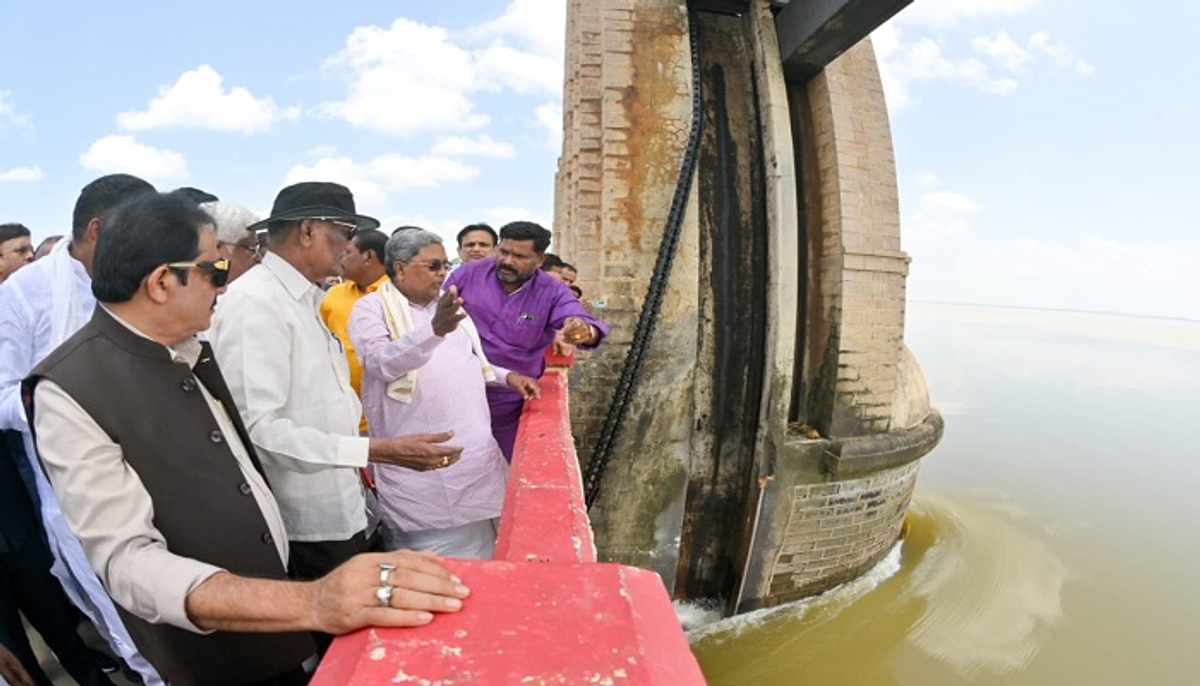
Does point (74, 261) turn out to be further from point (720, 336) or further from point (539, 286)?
point (720, 336)

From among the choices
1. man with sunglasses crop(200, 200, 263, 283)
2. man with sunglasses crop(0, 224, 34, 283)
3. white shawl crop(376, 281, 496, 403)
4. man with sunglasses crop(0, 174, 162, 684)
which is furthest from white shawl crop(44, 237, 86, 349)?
man with sunglasses crop(0, 224, 34, 283)

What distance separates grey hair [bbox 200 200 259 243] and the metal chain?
10.0 feet

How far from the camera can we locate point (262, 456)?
171 cm

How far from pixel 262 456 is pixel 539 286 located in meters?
1.87

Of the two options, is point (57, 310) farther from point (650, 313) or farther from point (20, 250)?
point (650, 313)

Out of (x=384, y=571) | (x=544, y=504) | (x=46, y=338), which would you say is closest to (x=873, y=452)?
(x=544, y=504)

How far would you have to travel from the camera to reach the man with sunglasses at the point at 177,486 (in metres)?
0.99

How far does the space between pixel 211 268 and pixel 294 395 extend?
1.83ft

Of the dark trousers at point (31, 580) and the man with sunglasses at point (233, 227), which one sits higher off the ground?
the man with sunglasses at point (233, 227)

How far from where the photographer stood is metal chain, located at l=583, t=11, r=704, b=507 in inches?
184

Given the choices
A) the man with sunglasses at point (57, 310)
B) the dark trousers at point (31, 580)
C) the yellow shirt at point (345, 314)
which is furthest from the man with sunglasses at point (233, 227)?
the dark trousers at point (31, 580)

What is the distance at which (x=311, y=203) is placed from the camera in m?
1.89

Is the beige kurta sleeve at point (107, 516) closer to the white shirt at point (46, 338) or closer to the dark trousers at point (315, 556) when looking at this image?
the dark trousers at point (315, 556)

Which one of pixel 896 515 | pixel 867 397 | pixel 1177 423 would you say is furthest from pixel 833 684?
pixel 1177 423
